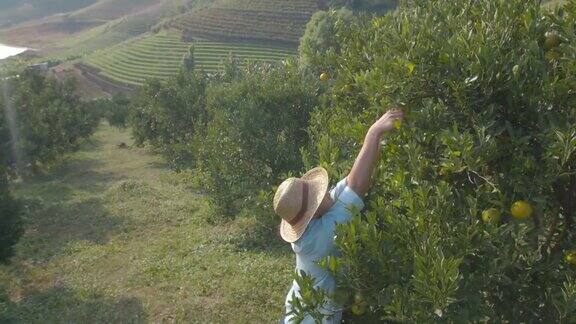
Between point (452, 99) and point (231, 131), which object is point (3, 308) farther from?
point (452, 99)

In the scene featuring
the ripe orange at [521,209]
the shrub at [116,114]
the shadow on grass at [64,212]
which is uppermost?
the ripe orange at [521,209]

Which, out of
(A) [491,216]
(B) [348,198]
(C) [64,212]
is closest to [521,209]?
(A) [491,216]

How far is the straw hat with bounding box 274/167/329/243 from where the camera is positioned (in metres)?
3.30

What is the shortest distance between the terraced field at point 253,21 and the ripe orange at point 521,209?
1883 inches

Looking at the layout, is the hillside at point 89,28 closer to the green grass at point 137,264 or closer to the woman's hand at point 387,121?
the green grass at point 137,264

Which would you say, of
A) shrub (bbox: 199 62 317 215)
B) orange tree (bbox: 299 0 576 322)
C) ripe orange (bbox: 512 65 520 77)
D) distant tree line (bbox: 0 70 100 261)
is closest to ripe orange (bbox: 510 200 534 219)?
orange tree (bbox: 299 0 576 322)

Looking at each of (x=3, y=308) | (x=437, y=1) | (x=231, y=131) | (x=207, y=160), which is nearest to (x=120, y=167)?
(x=207, y=160)

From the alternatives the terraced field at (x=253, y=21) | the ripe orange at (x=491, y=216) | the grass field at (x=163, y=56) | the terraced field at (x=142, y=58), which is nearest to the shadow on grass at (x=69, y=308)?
the ripe orange at (x=491, y=216)

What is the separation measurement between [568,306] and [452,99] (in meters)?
1.09

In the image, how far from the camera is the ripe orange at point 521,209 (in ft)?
8.14

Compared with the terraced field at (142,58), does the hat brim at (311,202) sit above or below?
above

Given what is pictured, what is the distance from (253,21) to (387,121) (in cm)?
5251

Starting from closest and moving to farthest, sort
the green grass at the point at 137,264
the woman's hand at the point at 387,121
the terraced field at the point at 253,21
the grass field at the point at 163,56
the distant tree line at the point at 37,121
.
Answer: the woman's hand at the point at 387,121 → the green grass at the point at 137,264 → the distant tree line at the point at 37,121 → the grass field at the point at 163,56 → the terraced field at the point at 253,21

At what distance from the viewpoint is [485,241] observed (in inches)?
99.0
